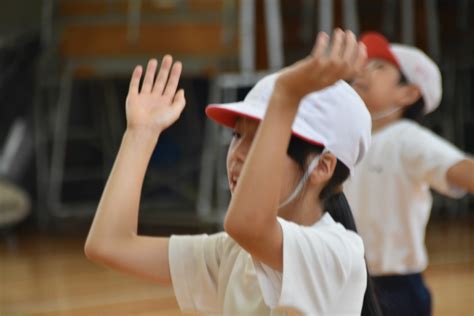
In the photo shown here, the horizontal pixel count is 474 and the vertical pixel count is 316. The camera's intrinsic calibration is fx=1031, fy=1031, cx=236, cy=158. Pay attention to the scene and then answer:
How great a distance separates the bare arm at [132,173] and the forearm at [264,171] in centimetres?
22

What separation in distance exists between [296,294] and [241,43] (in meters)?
2.89

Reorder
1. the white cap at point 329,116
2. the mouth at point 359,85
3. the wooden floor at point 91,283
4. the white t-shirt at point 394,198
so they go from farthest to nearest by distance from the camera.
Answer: the wooden floor at point 91,283
the mouth at point 359,85
the white t-shirt at point 394,198
the white cap at point 329,116

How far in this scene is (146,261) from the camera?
1393mm

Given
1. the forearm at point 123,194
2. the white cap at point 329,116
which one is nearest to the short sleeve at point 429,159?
the white cap at point 329,116

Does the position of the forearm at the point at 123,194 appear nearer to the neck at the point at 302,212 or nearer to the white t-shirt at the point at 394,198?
the neck at the point at 302,212

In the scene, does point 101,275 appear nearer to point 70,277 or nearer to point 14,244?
point 70,277

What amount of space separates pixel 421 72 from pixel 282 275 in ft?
4.80

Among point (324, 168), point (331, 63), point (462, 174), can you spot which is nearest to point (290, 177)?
point (324, 168)

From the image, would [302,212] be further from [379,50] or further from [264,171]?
[379,50]

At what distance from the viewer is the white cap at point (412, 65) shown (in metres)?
2.60

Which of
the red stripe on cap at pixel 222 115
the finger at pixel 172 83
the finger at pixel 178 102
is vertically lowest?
the red stripe on cap at pixel 222 115

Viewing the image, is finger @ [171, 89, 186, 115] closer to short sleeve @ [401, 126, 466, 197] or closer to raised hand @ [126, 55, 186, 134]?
raised hand @ [126, 55, 186, 134]

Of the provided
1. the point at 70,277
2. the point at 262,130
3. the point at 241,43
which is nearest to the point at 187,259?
the point at 262,130

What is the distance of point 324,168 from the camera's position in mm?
1327
